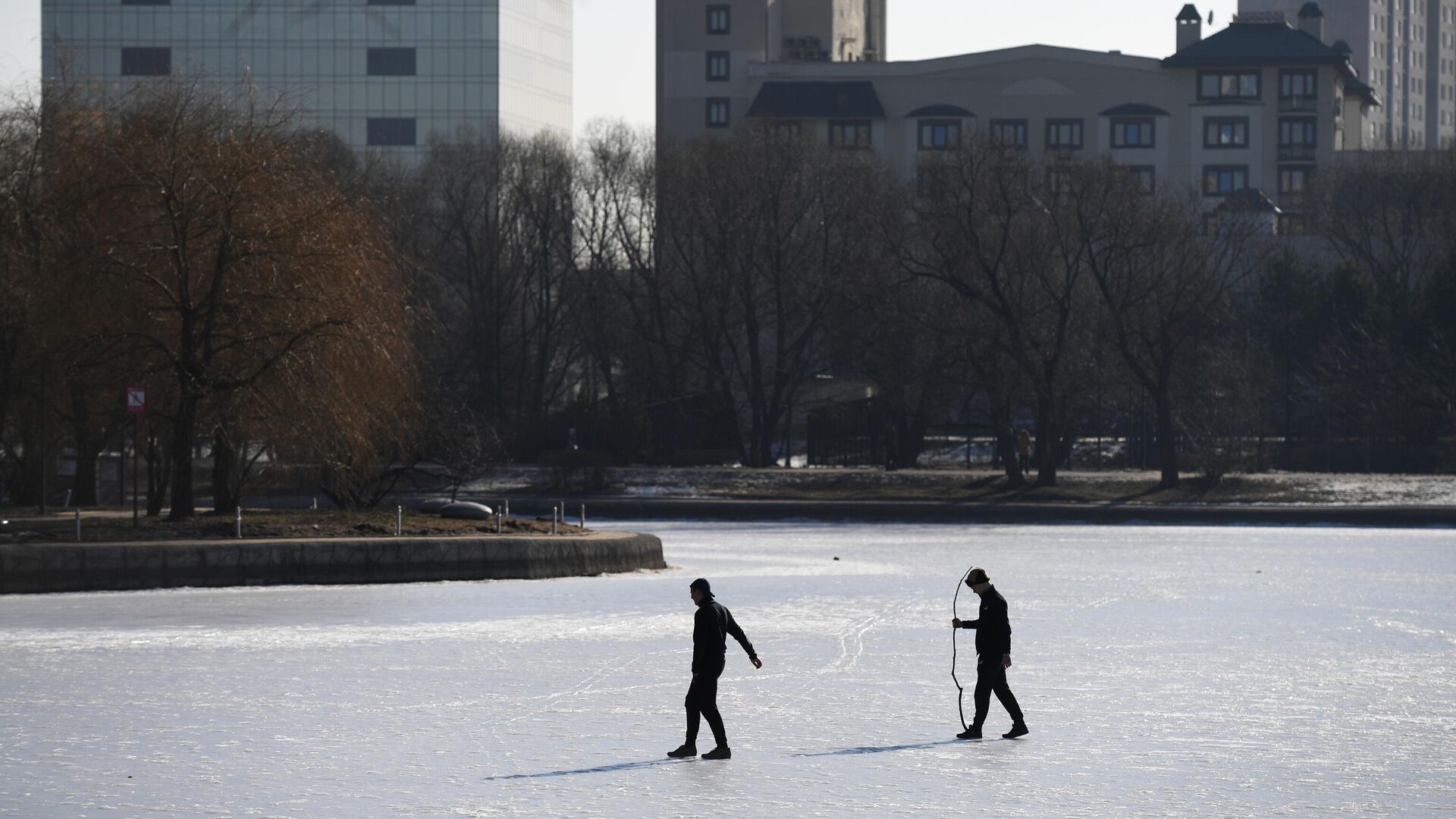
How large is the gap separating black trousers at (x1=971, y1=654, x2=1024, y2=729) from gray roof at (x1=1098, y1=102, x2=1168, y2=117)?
102m

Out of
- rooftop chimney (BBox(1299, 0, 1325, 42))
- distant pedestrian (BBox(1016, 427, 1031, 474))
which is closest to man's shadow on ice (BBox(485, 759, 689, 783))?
distant pedestrian (BBox(1016, 427, 1031, 474))

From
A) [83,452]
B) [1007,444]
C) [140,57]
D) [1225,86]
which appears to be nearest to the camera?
[83,452]

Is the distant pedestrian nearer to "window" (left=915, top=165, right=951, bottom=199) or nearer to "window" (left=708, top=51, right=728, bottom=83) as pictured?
"window" (left=915, top=165, right=951, bottom=199)

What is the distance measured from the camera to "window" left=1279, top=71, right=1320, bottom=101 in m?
120

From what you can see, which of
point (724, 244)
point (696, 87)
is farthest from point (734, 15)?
point (724, 244)

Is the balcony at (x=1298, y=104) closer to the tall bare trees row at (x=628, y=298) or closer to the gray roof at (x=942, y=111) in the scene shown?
the tall bare trees row at (x=628, y=298)

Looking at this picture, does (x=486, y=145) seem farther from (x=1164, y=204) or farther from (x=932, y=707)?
(x=932, y=707)

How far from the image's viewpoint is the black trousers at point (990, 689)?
1642cm

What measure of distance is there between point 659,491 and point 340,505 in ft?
72.0

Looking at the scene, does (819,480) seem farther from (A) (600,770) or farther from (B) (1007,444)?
(A) (600,770)

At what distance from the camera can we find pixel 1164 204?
70500mm

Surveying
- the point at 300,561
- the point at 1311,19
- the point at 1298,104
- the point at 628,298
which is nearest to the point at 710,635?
the point at 300,561

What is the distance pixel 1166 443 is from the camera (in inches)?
2394

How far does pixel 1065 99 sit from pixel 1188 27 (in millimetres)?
15707
